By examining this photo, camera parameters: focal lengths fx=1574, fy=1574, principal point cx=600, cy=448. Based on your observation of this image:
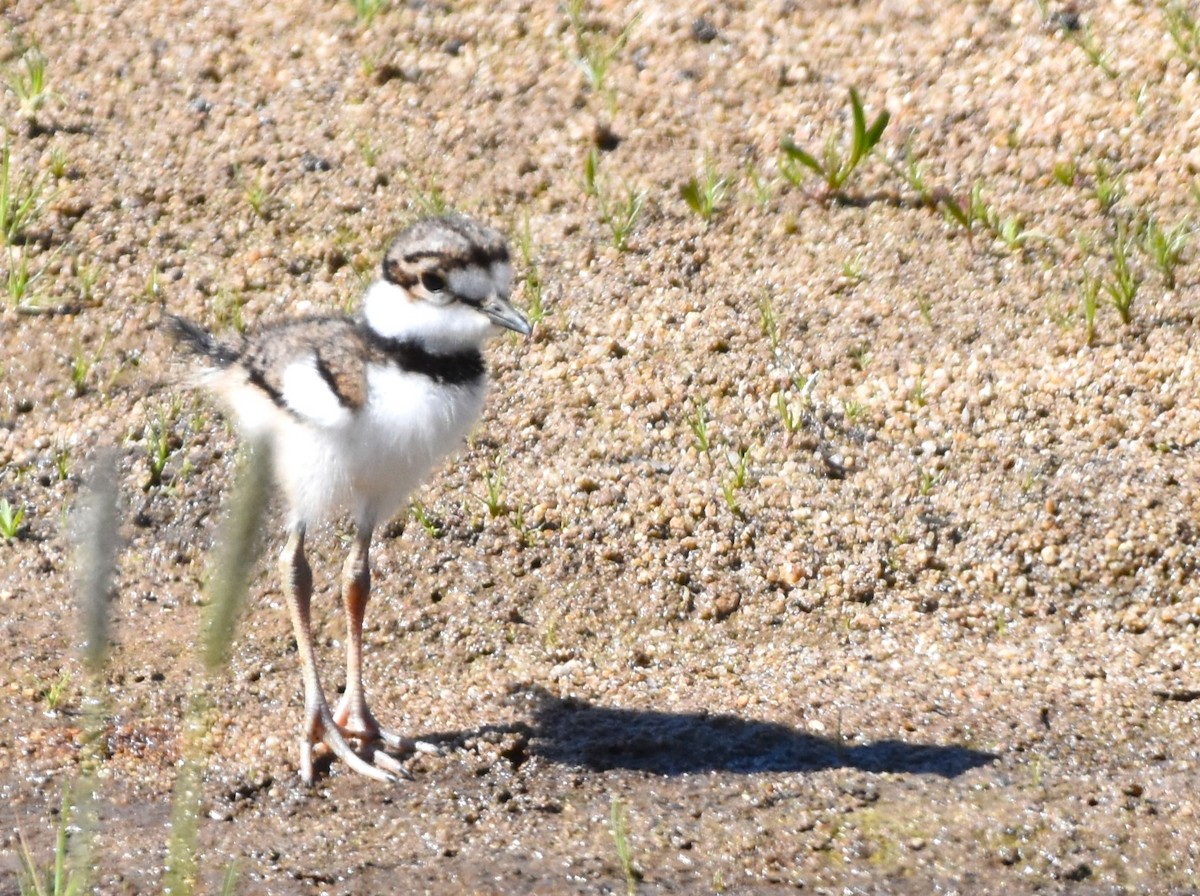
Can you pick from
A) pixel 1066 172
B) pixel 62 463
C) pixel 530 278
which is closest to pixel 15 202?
pixel 62 463

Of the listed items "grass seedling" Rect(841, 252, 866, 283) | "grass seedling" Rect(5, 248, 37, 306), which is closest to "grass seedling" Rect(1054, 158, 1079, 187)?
"grass seedling" Rect(841, 252, 866, 283)

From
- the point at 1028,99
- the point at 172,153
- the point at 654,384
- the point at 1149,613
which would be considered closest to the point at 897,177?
the point at 1028,99

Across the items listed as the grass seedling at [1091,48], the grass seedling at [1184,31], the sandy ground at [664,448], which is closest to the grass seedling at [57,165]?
the sandy ground at [664,448]

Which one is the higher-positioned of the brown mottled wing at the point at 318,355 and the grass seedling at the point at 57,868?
the brown mottled wing at the point at 318,355

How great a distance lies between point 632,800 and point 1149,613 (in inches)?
62.0

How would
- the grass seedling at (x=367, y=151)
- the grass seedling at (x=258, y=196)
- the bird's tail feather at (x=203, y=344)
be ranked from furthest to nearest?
1. the grass seedling at (x=367, y=151)
2. the grass seedling at (x=258, y=196)
3. the bird's tail feather at (x=203, y=344)

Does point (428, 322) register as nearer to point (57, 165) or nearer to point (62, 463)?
point (62, 463)

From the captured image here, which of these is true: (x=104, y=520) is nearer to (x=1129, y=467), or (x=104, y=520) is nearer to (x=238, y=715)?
(x=238, y=715)

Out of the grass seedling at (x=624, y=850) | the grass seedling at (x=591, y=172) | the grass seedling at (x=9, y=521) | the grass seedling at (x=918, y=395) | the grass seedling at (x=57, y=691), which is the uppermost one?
the grass seedling at (x=591, y=172)

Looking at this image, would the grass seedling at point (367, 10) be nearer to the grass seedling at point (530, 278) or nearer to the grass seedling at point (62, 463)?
the grass seedling at point (530, 278)

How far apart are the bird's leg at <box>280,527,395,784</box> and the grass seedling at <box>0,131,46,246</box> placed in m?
2.17

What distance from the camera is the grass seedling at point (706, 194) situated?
5.47 metres

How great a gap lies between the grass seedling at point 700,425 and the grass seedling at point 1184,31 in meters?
2.25

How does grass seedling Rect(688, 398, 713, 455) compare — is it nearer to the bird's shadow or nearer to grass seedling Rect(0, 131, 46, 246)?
the bird's shadow
